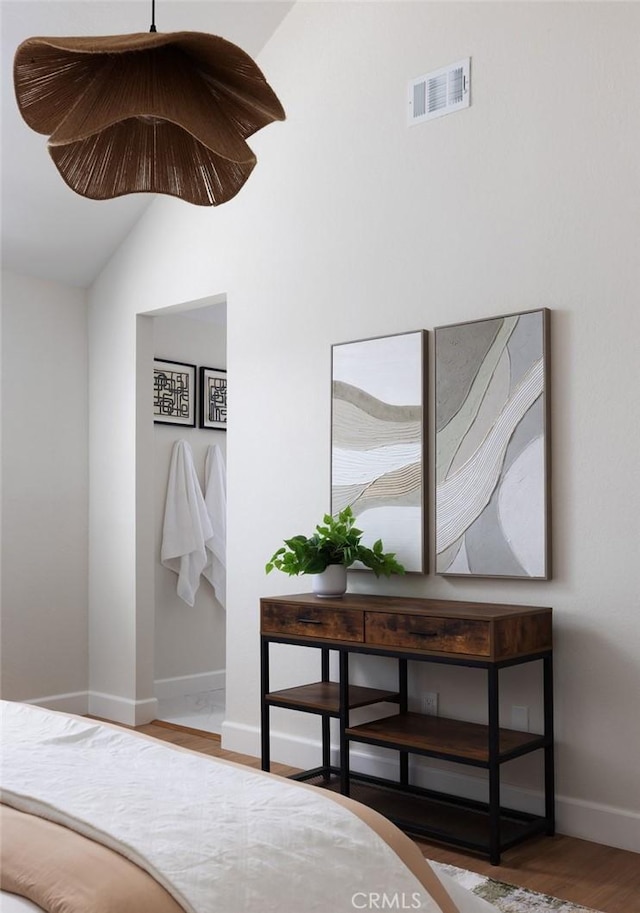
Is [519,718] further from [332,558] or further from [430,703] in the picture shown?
[332,558]

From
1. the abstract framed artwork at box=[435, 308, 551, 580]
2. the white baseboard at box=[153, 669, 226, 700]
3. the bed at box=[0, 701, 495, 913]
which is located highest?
the abstract framed artwork at box=[435, 308, 551, 580]

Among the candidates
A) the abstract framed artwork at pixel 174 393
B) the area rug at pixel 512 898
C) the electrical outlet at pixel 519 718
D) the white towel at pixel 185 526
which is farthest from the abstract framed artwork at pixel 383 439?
the abstract framed artwork at pixel 174 393

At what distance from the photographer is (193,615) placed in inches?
235

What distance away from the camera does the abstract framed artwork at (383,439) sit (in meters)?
3.75

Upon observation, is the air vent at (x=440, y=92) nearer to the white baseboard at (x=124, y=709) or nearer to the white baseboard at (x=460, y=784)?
the white baseboard at (x=460, y=784)

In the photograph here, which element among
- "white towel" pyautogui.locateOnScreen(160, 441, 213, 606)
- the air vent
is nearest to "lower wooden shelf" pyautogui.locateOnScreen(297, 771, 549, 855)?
"white towel" pyautogui.locateOnScreen(160, 441, 213, 606)

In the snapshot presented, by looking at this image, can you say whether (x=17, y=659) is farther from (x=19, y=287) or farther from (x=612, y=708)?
(x=612, y=708)

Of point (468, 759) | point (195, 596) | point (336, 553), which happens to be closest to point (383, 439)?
point (336, 553)

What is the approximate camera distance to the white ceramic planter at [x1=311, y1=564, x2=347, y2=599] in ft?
12.2

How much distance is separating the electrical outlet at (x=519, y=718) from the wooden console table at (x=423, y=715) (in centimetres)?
9

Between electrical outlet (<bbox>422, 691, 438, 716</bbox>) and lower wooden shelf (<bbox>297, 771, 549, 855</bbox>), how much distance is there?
1.01ft

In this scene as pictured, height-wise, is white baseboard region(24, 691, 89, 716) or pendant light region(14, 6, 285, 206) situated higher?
pendant light region(14, 6, 285, 206)

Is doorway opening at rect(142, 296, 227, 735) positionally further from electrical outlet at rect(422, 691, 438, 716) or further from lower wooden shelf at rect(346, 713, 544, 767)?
lower wooden shelf at rect(346, 713, 544, 767)

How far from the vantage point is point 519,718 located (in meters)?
3.41
